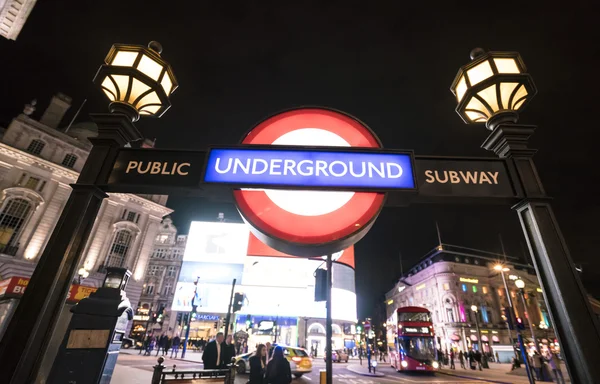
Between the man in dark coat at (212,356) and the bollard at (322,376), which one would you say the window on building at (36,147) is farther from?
the bollard at (322,376)

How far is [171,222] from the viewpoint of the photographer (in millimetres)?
59781

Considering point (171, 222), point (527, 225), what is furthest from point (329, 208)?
point (171, 222)

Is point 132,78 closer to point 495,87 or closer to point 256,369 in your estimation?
point 495,87

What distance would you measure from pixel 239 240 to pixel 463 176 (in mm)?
32603

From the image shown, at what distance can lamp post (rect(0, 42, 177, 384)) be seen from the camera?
1.87m

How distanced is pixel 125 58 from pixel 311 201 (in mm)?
2291

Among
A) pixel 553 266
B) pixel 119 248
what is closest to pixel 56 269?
pixel 553 266

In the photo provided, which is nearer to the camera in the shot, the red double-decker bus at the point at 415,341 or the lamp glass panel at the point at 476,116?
the lamp glass panel at the point at 476,116

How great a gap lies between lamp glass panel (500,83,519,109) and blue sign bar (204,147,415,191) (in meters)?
1.25

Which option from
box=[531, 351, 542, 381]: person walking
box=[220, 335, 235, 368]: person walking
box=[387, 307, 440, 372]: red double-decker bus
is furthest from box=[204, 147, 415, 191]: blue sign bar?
box=[531, 351, 542, 381]: person walking

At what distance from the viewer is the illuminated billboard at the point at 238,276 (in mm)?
32125

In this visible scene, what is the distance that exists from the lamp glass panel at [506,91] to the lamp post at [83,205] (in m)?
3.30

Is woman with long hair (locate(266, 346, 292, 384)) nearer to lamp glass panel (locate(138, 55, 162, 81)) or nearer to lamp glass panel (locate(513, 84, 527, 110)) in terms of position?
lamp glass panel (locate(138, 55, 162, 81))

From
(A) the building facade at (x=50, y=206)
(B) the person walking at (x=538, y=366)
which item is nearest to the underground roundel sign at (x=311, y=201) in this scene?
(B) the person walking at (x=538, y=366)
